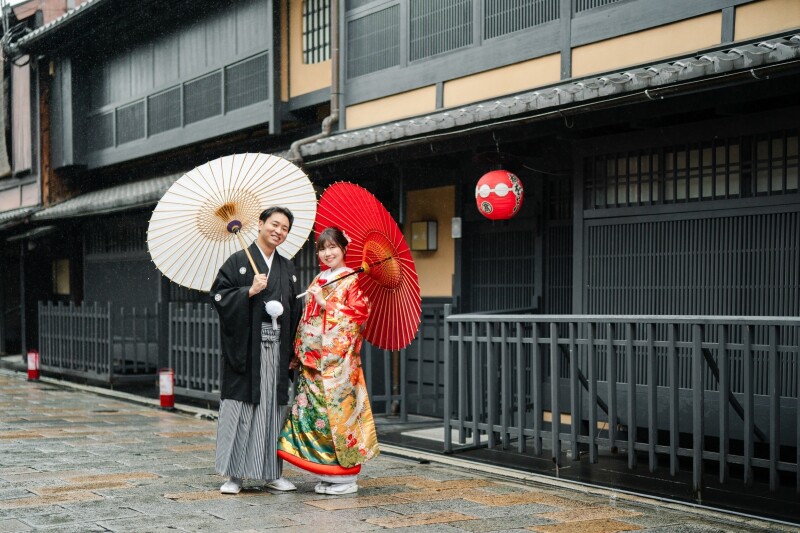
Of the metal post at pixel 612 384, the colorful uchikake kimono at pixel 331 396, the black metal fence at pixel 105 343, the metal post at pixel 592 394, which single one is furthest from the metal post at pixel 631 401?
the black metal fence at pixel 105 343

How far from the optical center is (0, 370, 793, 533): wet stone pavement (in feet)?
19.8

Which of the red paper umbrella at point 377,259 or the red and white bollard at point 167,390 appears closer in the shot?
the red paper umbrella at point 377,259

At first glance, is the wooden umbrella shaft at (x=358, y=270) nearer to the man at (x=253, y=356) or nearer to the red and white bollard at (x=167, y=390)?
the man at (x=253, y=356)

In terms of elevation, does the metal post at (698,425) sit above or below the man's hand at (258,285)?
below

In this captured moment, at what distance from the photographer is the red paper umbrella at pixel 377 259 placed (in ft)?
23.6

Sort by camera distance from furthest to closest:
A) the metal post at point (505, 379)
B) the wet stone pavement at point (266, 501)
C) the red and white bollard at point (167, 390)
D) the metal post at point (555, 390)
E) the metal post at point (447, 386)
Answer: the red and white bollard at point (167, 390) < the metal post at point (447, 386) < the metal post at point (505, 379) < the metal post at point (555, 390) < the wet stone pavement at point (266, 501)

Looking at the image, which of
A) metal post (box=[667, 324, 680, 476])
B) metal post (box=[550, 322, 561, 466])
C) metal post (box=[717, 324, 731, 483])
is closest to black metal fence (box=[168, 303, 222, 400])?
metal post (box=[550, 322, 561, 466])

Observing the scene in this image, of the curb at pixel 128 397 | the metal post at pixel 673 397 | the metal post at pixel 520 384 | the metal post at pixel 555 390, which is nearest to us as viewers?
the metal post at pixel 673 397

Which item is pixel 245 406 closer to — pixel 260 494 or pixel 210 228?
pixel 260 494

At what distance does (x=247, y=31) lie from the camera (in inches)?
595

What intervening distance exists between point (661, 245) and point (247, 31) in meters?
8.99

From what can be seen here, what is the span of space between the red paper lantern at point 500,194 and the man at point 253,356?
2887 mm

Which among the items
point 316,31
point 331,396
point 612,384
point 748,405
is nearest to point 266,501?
point 331,396

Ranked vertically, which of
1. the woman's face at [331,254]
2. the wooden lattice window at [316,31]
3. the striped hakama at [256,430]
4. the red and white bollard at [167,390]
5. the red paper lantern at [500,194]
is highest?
the wooden lattice window at [316,31]
